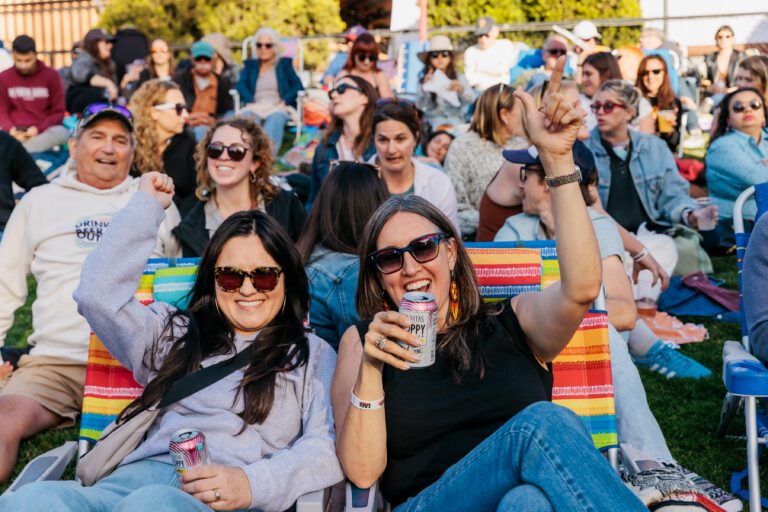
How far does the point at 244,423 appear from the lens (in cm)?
340

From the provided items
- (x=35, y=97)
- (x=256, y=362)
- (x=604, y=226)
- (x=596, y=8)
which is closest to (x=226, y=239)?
A: (x=256, y=362)

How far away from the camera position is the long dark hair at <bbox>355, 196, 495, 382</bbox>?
10.8 ft

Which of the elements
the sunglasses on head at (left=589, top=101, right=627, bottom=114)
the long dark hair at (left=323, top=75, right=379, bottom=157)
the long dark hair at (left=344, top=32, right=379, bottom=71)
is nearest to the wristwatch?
the sunglasses on head at (left=589, top=101, right=627, bottom=114)

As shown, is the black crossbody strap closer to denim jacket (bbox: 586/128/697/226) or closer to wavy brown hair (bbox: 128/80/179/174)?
wavy brown hair (bbox: 128/80/179/174)

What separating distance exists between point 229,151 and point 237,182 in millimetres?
198

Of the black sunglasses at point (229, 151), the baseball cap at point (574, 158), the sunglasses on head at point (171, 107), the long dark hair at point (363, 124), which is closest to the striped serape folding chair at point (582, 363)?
the baseball cap at point (574, 158)

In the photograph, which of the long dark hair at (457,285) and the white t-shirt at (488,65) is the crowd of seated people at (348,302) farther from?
the white t-shirt at (488,65)

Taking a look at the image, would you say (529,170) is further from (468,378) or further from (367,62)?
(367,62)

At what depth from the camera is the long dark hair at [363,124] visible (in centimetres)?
805

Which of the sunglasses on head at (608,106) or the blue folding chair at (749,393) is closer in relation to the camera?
the blue folding chair at (749,393)

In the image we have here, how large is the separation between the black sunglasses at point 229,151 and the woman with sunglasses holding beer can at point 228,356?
1.79m

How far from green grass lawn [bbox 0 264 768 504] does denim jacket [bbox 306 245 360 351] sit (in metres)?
1.62

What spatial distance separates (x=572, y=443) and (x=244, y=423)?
1284 millimetres

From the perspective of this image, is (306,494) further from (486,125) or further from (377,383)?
(486,125)
